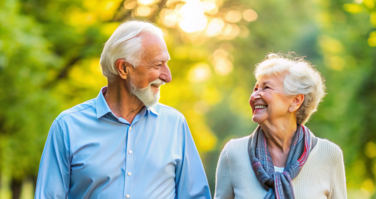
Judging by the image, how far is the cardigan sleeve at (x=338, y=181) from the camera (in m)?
2.96

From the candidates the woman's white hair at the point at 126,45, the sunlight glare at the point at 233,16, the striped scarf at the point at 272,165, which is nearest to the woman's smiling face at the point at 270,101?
the striped scarf at the point at 272,165

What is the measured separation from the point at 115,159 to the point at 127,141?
0.46 ft

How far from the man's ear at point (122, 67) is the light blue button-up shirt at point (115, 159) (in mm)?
216

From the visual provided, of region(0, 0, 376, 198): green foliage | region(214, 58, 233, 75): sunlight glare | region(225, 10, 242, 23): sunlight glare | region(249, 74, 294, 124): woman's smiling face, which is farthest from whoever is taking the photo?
region(214, 58, 233, 75): sunlight glare

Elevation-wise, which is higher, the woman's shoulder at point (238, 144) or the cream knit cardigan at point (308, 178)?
the woman's shoulder at point (238, 144)

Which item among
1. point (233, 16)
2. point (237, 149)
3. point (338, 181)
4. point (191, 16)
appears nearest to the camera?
point (338, 181)

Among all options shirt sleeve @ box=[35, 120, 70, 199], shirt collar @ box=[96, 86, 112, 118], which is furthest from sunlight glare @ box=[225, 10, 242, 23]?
shirt sleeve @ box=[35, 120, 70, 199]

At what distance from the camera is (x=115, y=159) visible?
2.72 metres

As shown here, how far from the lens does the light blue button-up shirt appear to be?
104 inches

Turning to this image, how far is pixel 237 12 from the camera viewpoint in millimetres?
14086

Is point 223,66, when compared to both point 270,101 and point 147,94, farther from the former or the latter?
point 147,94

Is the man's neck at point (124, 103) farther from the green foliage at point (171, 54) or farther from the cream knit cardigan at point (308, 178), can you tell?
the green foliage at point (171, 54)

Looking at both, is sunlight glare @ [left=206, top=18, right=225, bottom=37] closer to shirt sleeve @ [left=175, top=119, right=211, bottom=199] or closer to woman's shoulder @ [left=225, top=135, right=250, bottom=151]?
woman's shoulder @ [left=225, top=135, right=250, bottom=151]

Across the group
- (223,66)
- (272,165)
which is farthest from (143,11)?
(223,66)
